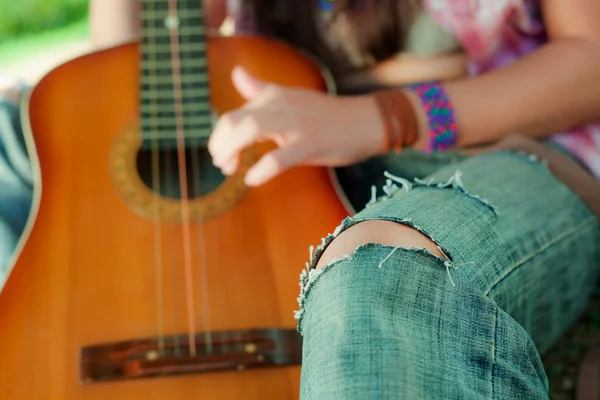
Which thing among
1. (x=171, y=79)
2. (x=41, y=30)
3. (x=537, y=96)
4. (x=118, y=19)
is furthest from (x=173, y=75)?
(x=41, y=30)

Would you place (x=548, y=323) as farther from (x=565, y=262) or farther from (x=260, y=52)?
(x=260, y=52)

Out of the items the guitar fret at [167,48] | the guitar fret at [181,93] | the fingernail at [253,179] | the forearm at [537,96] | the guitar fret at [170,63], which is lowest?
the fingernail at [253,179]

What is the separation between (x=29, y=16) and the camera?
1900 millimetres

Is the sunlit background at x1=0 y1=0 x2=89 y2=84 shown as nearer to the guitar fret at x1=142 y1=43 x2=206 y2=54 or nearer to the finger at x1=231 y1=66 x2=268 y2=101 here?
the guitar fret at x1=142 y1=43 x2=206 y2=54

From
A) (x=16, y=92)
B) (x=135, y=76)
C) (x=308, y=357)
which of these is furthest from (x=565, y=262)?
(x=16, y=92)

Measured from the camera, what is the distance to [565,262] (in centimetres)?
63

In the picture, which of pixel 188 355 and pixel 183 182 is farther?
pixel 183 182

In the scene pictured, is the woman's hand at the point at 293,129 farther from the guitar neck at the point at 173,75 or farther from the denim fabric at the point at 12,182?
the denim fabric at the point at 12,182

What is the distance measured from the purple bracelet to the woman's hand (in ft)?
0.19

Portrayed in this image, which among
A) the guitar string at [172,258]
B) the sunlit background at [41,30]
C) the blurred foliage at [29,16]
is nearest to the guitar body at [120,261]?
the guitar string at [172,258]

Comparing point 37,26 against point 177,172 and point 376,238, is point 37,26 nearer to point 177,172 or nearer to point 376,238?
point 177,172

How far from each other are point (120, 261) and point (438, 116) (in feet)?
1.31

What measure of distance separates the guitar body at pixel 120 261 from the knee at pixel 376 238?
7.4 inches

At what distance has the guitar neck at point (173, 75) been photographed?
2.57ft
